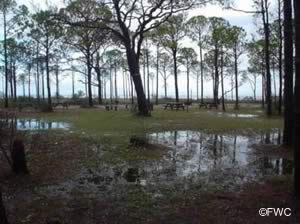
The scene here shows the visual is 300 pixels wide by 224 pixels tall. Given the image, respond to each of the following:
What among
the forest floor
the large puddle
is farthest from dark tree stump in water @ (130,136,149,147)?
the large puddle

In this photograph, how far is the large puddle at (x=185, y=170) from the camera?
687 cm

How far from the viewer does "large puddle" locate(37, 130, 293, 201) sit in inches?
270

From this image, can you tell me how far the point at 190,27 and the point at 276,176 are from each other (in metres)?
35.5

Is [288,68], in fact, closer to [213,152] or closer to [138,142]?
[213,152]

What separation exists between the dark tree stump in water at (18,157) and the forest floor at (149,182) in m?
0.21

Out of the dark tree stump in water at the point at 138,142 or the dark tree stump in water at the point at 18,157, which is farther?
the dark tree stump in water at the point at 138,142

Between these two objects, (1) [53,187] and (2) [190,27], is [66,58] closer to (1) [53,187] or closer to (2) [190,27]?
(2) [190,27]

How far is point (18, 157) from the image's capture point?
24.6 feet

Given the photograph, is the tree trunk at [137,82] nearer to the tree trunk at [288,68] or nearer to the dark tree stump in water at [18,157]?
the tree trunk at [288,68]

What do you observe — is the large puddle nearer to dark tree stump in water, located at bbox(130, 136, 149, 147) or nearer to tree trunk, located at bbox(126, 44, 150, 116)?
dark tree stump in water, located at bbox(130, 136, 149, 147)

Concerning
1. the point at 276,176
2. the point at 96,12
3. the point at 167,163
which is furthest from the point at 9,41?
the point at 276,176

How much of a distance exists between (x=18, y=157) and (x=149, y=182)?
2991 mm

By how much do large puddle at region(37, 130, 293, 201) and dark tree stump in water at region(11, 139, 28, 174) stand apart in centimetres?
119

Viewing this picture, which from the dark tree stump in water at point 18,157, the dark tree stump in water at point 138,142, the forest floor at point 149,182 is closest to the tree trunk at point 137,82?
the forest floor at point 149,182
